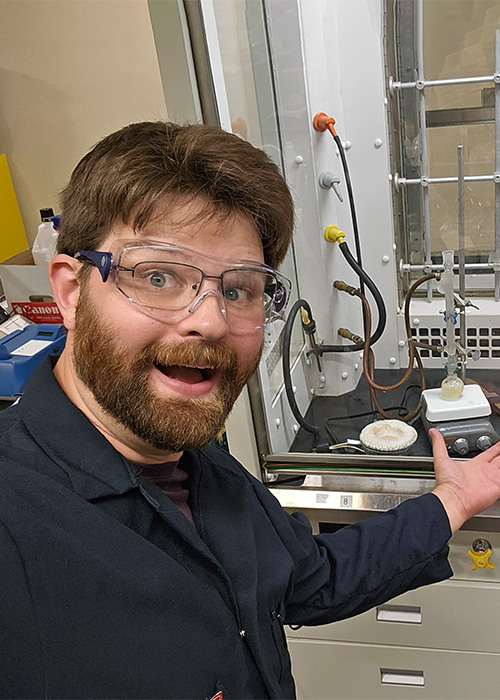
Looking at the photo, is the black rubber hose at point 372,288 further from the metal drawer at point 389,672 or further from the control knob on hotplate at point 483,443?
the metal drawer at point 389,672

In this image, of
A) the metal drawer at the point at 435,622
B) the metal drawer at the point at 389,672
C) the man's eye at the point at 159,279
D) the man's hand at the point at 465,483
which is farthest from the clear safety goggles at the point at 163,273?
the metal drawer at the point at 389,672

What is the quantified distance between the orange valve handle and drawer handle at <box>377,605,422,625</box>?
1164mm

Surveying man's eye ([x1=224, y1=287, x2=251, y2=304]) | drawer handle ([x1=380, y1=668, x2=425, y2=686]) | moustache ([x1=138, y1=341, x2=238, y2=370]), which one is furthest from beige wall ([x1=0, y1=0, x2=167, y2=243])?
drawer handle ([x1=380, y1=668, x2=425, y2=686])

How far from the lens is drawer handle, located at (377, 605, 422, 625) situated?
5.80 ft

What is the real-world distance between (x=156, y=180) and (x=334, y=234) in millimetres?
843

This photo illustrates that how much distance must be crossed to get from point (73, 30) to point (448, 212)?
126cm

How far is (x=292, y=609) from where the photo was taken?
135 cm

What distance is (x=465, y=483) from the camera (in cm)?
150

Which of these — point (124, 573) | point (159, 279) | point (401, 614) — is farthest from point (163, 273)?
point (401, 614)

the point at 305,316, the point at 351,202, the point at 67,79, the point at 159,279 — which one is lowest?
the point at 305,316

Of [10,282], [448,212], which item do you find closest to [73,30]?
[10,282]

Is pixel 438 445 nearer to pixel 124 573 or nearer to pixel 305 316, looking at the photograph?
pixel 305 316

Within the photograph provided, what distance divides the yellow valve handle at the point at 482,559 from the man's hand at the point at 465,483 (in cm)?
21

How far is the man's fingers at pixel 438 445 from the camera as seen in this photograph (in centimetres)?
158
